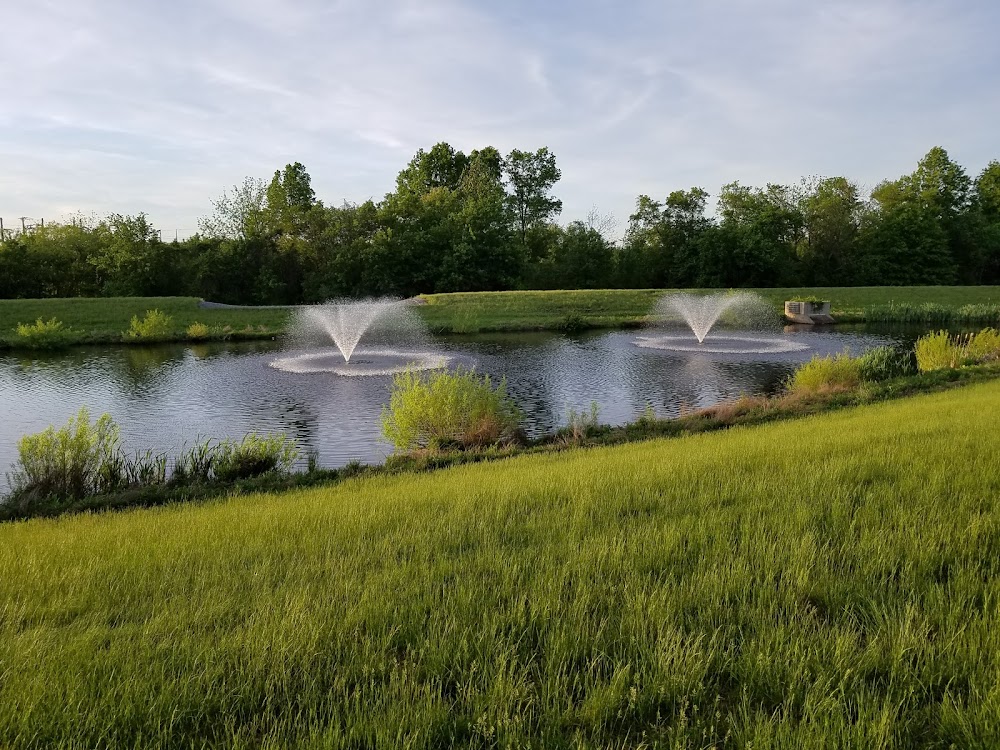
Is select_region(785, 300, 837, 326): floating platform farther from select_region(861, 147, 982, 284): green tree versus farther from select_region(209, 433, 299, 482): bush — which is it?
select_region(209, 433, 299, 482): bush

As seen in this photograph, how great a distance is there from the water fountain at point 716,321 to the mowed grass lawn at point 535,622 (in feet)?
79.6

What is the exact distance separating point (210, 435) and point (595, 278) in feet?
195

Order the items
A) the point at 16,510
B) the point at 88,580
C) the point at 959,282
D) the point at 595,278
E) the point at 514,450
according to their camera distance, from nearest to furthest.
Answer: the point at 88,580 < the point at 16,510 < the point at 514,450 < the point at 595,278 < the point at 959,282

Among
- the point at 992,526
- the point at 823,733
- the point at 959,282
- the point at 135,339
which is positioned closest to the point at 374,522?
the point at 823,733

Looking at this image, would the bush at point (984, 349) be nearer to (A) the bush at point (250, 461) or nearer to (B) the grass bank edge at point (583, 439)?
(B) the grass bank edge at point (583, 439)

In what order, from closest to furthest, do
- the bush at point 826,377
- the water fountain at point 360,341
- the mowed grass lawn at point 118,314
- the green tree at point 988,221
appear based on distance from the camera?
the bush at point 826,377
the water fountain at point 360,341
the mowed grass lawn at point 118,314
the green tree at point 988,221

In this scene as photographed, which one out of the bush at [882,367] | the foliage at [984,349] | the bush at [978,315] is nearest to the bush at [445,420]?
the bush at [882,367]

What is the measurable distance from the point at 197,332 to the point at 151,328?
215 cm

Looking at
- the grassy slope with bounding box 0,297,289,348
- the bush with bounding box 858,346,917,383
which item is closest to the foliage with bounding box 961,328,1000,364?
the bush with bounding box 858,346,917,383

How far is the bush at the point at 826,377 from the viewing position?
650 inches

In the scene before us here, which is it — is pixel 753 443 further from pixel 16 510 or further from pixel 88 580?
pixel 16 510

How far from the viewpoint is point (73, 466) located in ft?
31.8

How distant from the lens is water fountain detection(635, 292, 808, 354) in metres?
29.8

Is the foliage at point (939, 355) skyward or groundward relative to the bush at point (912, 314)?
groundward
